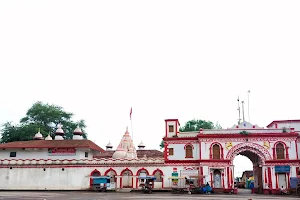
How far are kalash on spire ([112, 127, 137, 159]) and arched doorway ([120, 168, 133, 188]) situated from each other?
348 cm

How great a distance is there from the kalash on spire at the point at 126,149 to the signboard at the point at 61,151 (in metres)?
6.16

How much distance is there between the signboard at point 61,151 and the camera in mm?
44469

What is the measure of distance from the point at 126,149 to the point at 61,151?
10238 mm

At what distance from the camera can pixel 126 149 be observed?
50.6 metres

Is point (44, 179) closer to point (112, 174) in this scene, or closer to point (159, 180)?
point (112, 174)

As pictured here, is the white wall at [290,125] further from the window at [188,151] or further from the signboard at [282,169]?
the window at [188,151]

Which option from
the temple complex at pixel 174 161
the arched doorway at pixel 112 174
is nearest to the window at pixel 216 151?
the temple complex at pixel 174 161

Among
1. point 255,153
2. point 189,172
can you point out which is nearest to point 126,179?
point 189,172

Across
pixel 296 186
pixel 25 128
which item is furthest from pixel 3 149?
pixel 296 186

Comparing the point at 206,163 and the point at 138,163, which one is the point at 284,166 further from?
the point at 138,163

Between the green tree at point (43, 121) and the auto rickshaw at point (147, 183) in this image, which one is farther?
the green tree at point (43, 121)

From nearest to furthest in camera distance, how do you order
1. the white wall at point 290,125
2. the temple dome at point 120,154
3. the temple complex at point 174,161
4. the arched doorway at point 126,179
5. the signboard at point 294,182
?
the signboard at point 294,182
the temple complex at point 174,161
the white wall at point 290,125
the arched doorway at point 126,179
the temple dome at point 120,154

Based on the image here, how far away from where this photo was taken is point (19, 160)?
44125mm

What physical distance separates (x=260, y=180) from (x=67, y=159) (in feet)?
82.6
